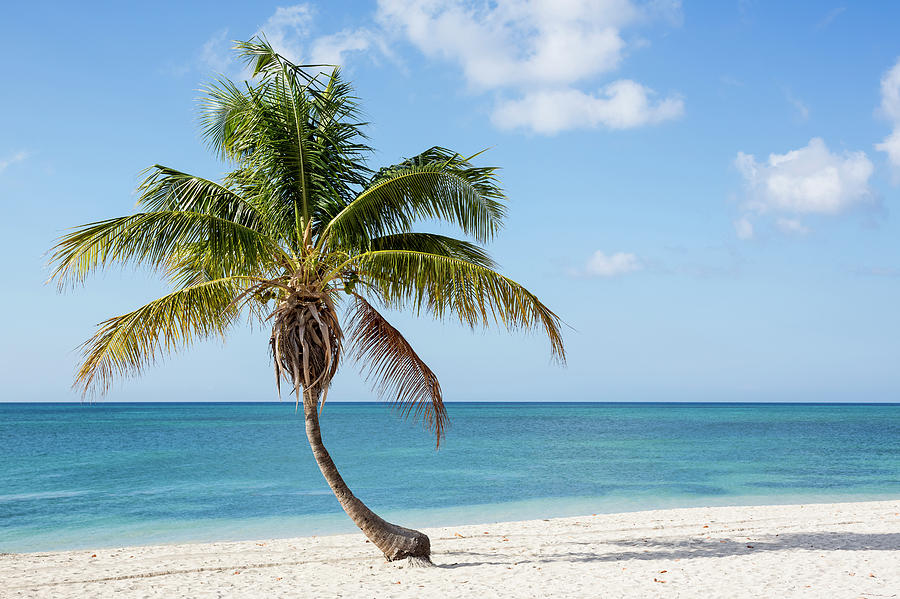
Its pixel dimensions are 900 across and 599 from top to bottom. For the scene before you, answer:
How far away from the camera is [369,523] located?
824 cm

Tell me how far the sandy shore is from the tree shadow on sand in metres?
0.02

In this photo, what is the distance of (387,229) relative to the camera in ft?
28.0

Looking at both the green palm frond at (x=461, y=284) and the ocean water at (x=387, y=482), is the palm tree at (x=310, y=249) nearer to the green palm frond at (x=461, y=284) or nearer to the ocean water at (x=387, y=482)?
the green palm frond at (x=461, y=284)

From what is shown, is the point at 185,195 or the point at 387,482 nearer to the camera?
the point at 185,195

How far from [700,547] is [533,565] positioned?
248 cm

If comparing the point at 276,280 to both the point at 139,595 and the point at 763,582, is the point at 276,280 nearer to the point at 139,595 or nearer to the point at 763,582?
the point at 139,595

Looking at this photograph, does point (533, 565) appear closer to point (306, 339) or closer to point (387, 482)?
point (306, 339)

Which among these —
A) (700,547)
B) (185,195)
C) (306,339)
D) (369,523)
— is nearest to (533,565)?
(369,523)

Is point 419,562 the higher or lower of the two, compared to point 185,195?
lower

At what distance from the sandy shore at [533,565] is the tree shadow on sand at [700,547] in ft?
0.06

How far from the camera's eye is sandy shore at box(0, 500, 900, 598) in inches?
282

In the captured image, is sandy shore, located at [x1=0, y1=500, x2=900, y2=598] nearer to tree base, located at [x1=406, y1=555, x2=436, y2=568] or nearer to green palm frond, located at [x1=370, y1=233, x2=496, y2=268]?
tree base, located at [x1=406, y1=555, x2=436, y2=568]

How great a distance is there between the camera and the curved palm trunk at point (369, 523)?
26.3ft

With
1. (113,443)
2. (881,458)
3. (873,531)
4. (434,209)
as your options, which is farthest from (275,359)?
(113,443)
